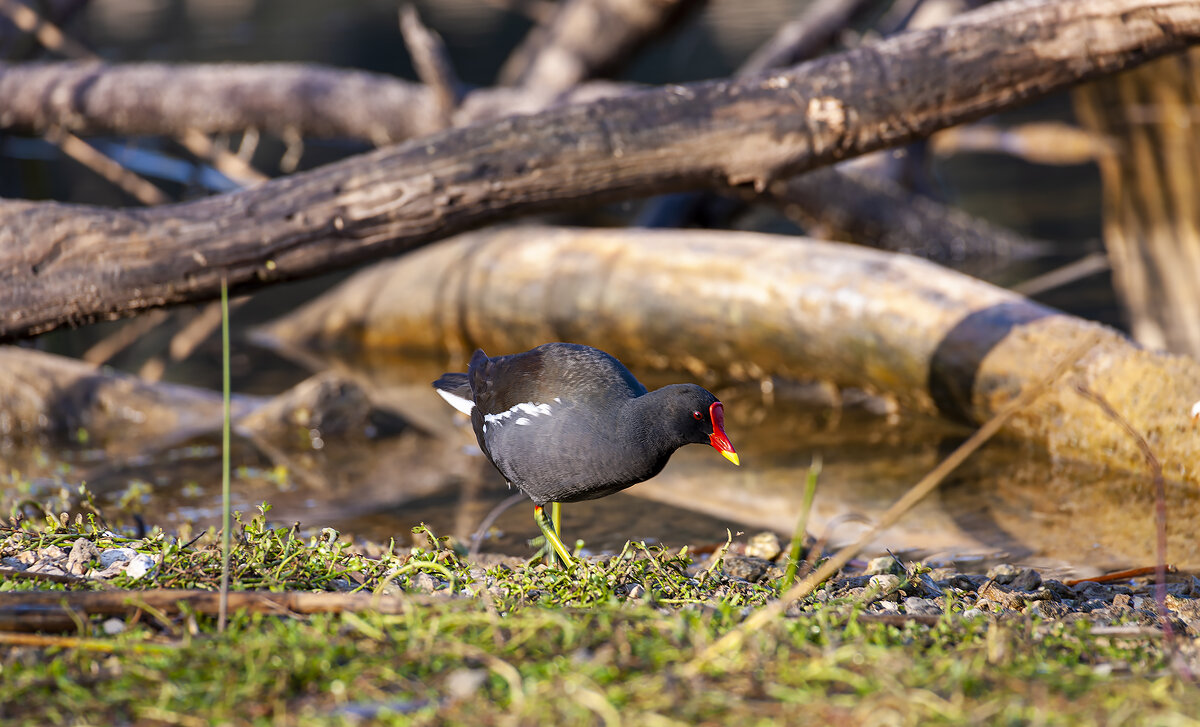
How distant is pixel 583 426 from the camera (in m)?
3.42

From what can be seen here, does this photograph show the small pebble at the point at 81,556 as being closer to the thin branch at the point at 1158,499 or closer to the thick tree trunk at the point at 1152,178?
the thin branch at the point at 1158,499

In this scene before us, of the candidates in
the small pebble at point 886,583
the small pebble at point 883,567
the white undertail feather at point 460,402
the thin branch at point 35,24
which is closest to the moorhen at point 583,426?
the white undertail feather at point 460,402

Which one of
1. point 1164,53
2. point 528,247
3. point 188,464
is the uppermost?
point 1164,53

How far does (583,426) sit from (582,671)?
1.27 meters

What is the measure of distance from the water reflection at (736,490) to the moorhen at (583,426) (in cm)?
119

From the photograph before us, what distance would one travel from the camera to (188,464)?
6.52 meters

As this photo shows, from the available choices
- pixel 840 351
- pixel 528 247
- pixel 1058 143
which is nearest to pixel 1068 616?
pixel 840 351

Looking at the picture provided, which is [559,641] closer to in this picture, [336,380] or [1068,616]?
[1068,616]

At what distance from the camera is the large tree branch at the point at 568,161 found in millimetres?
4637

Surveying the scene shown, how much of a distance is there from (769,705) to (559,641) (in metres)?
0.55

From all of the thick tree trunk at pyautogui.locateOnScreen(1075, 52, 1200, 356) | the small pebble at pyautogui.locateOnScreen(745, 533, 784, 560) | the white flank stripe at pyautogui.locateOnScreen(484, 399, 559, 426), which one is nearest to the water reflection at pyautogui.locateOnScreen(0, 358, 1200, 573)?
the small pebble at pyautogui.locateOnScreen(745, 533, 784, 560)

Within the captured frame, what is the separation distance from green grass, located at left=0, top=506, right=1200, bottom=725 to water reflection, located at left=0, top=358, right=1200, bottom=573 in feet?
6.06

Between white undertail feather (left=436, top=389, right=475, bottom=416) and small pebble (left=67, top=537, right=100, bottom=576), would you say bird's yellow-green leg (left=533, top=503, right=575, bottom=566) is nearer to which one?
white undertail feather (left=436, top=389, right=475, bottom=416)

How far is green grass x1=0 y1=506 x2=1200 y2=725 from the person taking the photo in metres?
2.10
